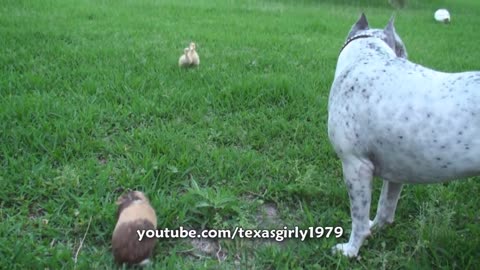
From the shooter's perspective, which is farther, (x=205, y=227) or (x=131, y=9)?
(x=131, y=9)

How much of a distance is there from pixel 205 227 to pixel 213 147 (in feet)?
3.19

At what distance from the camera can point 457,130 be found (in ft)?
6.86

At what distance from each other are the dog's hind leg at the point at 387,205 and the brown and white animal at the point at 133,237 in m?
1.31

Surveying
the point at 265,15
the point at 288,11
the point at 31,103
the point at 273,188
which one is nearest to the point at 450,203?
the point at 273,188

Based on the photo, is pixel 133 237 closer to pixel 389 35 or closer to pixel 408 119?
pixel 408 119

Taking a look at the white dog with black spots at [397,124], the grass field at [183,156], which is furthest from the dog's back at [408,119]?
the grass field at [183,156]

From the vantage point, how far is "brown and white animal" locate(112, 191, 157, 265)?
2.38 metres

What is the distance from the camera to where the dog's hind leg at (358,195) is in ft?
7.84

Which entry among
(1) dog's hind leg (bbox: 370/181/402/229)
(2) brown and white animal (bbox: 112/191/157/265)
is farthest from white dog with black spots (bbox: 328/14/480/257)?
(2) brown and white animal (bbox: 112/191/157/265)

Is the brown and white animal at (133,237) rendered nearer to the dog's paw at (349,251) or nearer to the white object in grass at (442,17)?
the dog's paw at (349,251)

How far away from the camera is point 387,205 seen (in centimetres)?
279

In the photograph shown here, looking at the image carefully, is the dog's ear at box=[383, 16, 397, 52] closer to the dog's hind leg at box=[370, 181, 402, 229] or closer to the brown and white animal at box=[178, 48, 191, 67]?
the dog's hind leg at box=[370, 181, 402, 229]

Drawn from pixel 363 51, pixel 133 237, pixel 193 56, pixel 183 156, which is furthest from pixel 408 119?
pixel 193 56

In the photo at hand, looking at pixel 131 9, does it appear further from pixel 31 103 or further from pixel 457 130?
pixel 457 130
